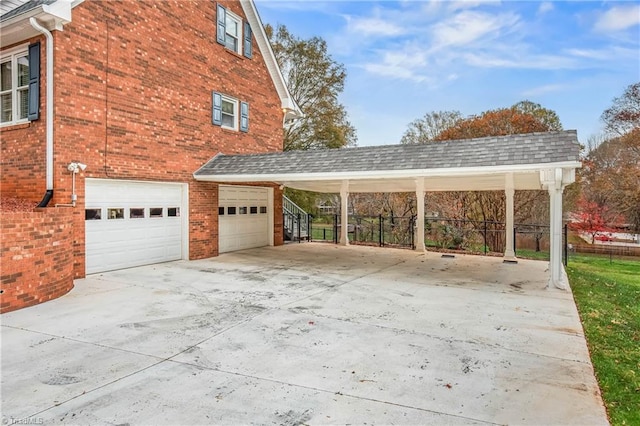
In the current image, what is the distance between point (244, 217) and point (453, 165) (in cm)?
765

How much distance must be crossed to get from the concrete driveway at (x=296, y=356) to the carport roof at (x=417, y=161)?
2.42 metres

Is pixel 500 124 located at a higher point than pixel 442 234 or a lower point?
higher

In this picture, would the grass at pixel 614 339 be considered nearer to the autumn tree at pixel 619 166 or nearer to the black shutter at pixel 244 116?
the black shutter at pixel 244 116

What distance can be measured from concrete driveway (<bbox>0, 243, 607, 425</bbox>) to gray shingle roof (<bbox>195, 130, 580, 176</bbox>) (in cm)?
257

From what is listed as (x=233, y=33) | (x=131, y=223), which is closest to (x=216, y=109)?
(x=233, y=33)

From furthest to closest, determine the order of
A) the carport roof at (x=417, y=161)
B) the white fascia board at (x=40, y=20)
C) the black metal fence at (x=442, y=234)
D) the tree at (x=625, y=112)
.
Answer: the tree at (x=625, y=112) → the black metal fence at (x=442, y=234) → the carport roof at (x=417, y=161) → the white fascia board at (x=40, y=20)

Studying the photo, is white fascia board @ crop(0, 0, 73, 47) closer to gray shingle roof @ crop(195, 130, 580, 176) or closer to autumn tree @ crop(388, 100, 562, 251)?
gray shingle roof @ crop(195, 130, 580, 176)

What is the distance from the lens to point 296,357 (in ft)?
13.6

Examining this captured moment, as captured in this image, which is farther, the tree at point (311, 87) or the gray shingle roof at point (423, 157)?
the tree at point (311, 87)

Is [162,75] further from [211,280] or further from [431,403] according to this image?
[431,403]

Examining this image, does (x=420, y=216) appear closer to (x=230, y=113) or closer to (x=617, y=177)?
(x=230, y=113)

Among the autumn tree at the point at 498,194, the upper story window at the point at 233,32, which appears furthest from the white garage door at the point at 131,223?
the autumn tree at the point at 498,194

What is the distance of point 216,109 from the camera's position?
11.5 m

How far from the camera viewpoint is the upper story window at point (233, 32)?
1180 cm
